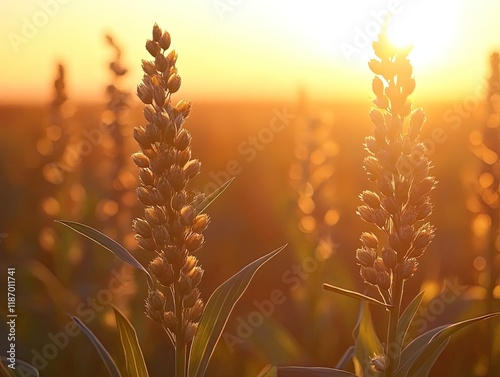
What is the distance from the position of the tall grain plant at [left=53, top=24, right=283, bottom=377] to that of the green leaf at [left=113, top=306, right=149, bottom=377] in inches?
1.0

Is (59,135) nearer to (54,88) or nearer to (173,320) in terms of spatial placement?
(54,88)

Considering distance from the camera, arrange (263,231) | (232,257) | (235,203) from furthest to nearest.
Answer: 1. (235,203)
2. (263,231)
3. (232,257)

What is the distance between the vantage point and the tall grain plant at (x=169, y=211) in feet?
8.57

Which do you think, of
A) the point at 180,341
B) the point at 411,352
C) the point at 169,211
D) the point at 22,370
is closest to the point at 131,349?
the point at 180,341

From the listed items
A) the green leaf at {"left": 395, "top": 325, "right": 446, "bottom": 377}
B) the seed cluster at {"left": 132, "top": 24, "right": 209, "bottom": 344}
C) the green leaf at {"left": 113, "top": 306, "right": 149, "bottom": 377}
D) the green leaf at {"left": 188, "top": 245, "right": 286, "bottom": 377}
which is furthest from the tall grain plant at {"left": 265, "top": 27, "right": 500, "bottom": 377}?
the green leaf at {"left": 113, "top": 306, "right": 149, "bottom": 377}

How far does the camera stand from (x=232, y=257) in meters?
7.96

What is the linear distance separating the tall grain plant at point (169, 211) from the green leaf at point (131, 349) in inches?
1.0

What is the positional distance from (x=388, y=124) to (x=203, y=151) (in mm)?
Result: 15918

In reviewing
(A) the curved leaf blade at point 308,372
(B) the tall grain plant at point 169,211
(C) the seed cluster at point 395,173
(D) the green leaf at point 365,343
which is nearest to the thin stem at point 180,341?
(B) the tall grain plant at point 169,211

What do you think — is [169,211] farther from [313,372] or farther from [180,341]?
[313,372]

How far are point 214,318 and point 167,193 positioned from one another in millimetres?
628

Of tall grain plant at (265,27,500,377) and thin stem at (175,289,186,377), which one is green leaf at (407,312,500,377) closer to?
tall grain plant at (265,27,500,377)

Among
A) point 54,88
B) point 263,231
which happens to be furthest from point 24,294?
point 263,231

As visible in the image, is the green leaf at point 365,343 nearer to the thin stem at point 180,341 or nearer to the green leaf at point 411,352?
the green leaf at point 411,352
